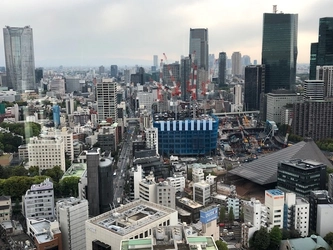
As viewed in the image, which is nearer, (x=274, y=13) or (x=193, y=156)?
(x=193, y=156)

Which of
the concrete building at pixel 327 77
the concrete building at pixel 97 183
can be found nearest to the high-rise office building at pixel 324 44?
the concrete building at pixel 327 77

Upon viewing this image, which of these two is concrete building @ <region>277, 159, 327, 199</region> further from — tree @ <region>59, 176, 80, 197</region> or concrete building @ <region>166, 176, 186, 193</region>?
tree @ <region>59, 176, 80, 197</region>

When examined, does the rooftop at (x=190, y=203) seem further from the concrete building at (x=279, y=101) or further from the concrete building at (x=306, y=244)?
the concrete building at (x=279, y=101)

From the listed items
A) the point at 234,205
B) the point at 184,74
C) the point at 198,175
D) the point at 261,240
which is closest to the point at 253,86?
the point at 184,74

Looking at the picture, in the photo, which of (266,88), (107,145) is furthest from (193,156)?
(266,88)

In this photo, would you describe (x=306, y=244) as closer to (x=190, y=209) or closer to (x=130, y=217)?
(x=190, y=209)

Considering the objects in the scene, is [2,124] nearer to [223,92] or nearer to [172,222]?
[172,222]

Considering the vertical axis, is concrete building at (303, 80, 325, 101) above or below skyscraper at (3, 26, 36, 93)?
below

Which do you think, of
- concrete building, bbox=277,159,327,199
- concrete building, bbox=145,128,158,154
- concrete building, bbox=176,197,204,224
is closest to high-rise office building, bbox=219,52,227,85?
concrete building, bbox=145,128,158,154
